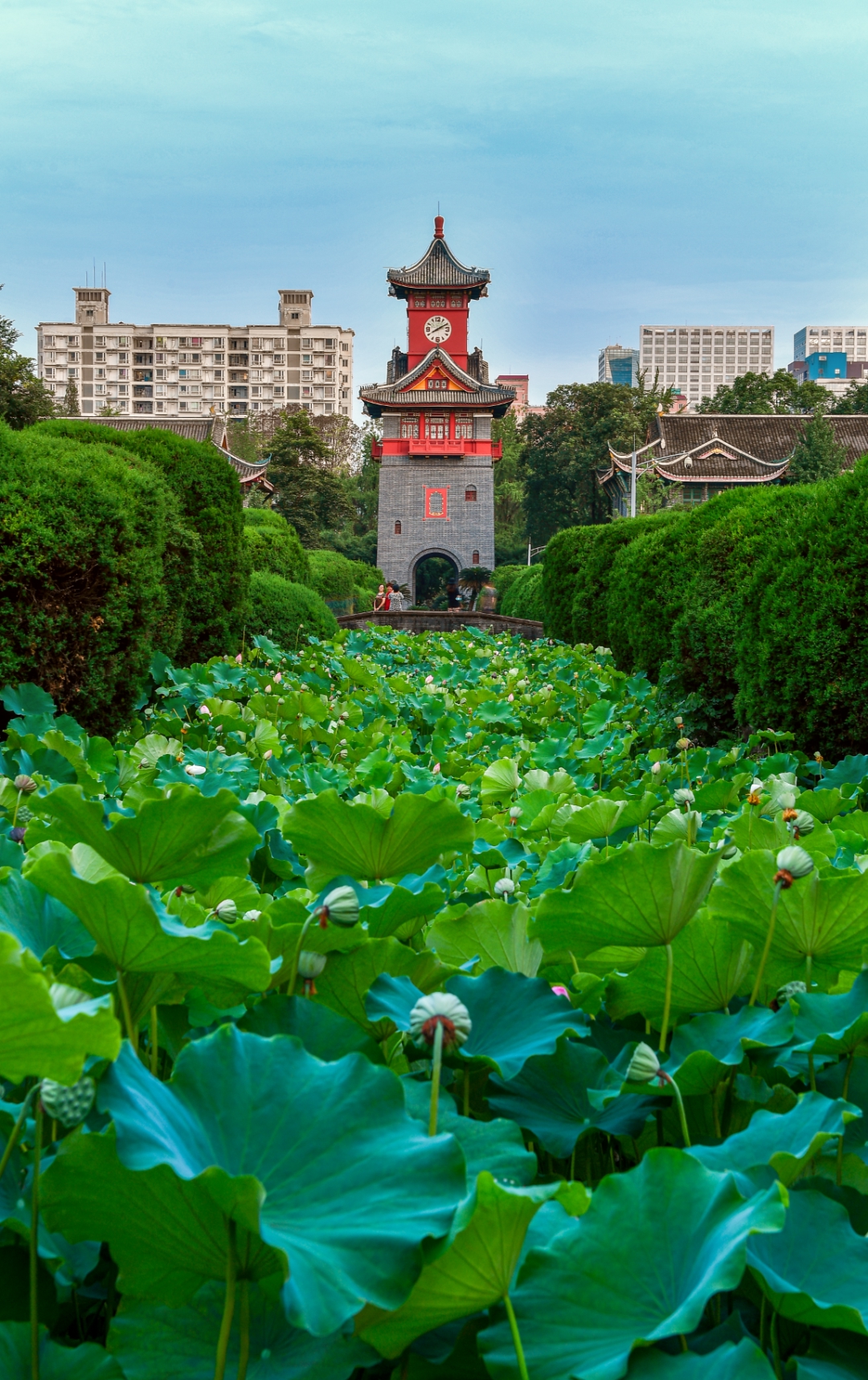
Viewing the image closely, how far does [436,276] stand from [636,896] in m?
41.7

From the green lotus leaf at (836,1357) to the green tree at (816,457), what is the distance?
107ft

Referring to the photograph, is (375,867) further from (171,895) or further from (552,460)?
(552,460)

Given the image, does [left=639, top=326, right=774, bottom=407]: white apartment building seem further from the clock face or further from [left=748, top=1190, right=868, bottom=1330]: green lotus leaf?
[left=748, top=1190, right=868, bottom=1330]: green lotus leaf

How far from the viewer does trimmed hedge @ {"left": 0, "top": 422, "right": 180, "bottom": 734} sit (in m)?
4.49

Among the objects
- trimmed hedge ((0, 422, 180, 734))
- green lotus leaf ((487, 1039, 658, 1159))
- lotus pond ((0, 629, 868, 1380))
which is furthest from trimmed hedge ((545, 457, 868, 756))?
green lotus leaf ((487, 1039, 658, 1159))

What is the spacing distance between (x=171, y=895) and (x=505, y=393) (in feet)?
120

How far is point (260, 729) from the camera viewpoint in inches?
135

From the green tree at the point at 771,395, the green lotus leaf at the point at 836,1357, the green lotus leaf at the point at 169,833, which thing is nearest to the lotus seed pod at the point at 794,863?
the green lotus leaf at the point at 836,1357

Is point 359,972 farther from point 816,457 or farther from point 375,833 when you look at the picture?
point 816,457

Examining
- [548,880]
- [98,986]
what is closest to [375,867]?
[98,986]

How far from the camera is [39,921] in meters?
0.86

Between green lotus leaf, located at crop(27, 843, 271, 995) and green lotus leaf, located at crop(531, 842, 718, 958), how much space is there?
29 centimetres

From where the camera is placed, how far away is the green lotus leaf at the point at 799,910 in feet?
2.89

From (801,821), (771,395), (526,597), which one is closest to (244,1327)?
(801,821)
